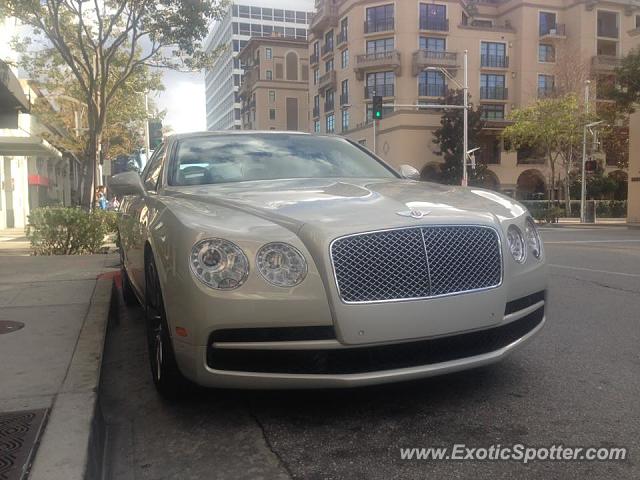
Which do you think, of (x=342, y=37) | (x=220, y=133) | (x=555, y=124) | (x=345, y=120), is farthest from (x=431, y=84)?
(x=220, y=133)

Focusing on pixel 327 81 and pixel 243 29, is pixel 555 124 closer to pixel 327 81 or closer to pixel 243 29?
pixel 327 81

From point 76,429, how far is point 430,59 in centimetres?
4993

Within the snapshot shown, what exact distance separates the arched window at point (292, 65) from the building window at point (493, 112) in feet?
122

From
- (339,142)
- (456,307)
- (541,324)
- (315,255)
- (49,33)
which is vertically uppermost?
(49,33)

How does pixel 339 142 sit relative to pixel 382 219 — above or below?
above

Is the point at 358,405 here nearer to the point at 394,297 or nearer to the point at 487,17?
the point at 394,297

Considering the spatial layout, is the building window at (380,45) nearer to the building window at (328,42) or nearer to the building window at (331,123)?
the building window at (328,42)


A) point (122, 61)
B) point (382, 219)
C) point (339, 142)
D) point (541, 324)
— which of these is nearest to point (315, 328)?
point (382, 219)

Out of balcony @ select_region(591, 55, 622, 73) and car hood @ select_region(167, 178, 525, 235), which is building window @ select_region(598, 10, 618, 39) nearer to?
balcony @ select_region(591, 55, 622, 73)

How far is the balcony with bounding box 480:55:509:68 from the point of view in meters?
51.3

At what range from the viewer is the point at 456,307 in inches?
116

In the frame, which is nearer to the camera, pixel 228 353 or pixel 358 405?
pixel 228 353

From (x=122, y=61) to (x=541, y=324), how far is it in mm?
15497

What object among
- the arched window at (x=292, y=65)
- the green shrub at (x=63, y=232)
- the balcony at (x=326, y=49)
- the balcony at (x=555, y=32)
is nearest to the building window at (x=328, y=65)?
the balcony at (x=326, y=49)
